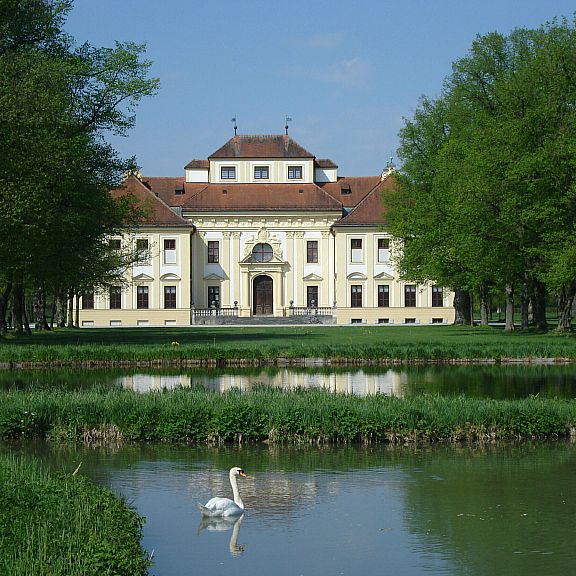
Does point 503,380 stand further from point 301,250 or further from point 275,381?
point 301,250

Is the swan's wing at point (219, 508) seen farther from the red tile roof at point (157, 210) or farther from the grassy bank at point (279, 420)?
the red tile roof at point (157, 210)

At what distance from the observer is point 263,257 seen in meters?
75.6

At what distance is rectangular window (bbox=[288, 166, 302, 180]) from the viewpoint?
77.6 metres

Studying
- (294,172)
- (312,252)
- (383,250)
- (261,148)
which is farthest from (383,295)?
(261,148)

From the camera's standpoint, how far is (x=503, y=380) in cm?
2695

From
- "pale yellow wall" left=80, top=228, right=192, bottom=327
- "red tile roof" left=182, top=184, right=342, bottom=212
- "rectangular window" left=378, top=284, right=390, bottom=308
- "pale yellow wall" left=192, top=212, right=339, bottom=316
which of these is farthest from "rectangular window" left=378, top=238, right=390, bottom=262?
"pale yellow wall" left=80, top=228, right=192, bottom=327

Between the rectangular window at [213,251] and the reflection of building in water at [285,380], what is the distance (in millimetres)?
45798

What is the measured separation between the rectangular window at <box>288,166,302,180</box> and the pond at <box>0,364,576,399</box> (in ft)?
153

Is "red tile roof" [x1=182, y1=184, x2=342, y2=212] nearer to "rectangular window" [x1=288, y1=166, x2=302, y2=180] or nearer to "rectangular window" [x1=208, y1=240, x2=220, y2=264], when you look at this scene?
"rectangular window" [x1=288, y1=166, x2=302, y2=180]

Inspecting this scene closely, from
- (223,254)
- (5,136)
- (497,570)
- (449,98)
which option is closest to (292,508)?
(497,570)

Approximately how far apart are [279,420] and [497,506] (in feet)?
16.8

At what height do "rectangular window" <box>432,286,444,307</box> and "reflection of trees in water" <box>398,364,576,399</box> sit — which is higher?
"rectangular window" <box>432,286,444,307</box>

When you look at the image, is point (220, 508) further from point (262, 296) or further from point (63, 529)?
point (262, 296)

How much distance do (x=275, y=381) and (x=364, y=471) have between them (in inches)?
465
